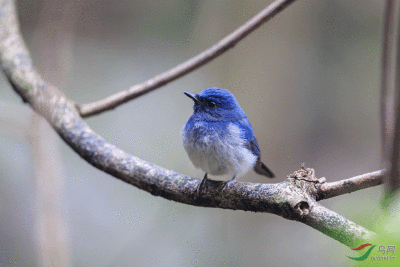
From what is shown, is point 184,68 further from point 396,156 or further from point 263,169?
point 396,156

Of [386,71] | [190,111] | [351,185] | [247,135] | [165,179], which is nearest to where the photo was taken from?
[386,71]

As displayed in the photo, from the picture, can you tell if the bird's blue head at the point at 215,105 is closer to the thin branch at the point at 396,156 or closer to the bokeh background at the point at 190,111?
the bokeh background at the point at 190,111

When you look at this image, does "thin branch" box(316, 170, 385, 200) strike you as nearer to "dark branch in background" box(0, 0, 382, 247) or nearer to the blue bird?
"dark branch in background" box(0, 0, 382, 247)

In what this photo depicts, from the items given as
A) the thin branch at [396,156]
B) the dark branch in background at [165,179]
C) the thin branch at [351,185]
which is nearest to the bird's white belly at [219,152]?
the dark branch in background at [165,179]

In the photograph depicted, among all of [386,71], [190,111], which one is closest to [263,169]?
[386,71]

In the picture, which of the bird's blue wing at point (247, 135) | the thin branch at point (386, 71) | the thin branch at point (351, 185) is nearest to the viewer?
the thin branch at point (386, 71)

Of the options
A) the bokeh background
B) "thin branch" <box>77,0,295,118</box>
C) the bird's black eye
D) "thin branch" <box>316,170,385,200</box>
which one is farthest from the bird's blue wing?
the bokeh background
